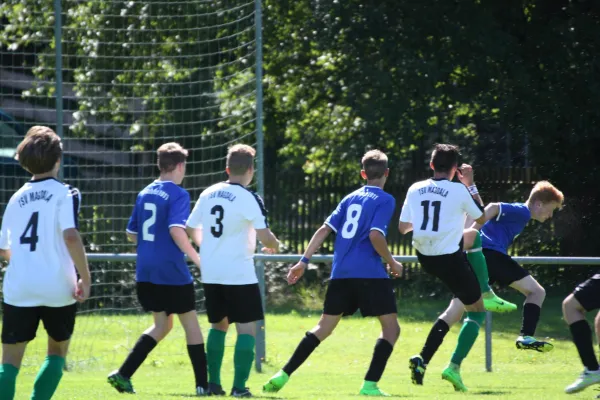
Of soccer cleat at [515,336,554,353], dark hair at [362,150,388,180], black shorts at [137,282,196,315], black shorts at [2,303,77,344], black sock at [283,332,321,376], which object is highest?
dark hair at [362,150,388,180]

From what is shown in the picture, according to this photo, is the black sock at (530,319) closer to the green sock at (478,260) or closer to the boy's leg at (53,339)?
the green sock at (478,260)

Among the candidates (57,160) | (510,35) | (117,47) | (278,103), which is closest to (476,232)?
(57,160)

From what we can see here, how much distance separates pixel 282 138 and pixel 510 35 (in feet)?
21.6

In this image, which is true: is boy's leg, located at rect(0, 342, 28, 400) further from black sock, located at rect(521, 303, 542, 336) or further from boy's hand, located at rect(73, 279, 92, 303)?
black sock, located at rect(521, 303, 542, 336)

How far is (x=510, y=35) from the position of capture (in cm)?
1838

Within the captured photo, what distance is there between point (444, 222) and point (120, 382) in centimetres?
289

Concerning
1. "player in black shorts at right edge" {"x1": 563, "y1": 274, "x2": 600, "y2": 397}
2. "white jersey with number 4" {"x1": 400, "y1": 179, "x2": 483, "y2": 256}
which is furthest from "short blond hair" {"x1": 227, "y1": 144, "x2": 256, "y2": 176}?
"player in black shorts at right edge" {"x1": 563, "y1": 274, "x2": 600, "y2": 397}

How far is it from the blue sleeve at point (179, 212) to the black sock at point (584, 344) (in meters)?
3.08

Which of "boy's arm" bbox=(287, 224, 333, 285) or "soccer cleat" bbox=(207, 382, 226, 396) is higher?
"boy's arm" bbox=(287, 224, 333, 285)

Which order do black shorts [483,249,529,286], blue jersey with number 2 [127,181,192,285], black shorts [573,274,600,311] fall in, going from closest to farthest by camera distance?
→ black shorts [573,274,600,311] → blue jersey with number 2 [127,181,192,285] → black shorts [483,249,529,286]

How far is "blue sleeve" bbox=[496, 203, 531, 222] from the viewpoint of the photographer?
9.63 meters

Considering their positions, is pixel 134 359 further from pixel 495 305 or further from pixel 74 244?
pixel 495 305

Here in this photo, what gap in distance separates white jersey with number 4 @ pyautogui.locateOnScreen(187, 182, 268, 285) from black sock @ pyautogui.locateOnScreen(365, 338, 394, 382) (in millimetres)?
1129

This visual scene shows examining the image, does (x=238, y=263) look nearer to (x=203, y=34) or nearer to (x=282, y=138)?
(x=203, y=34)
